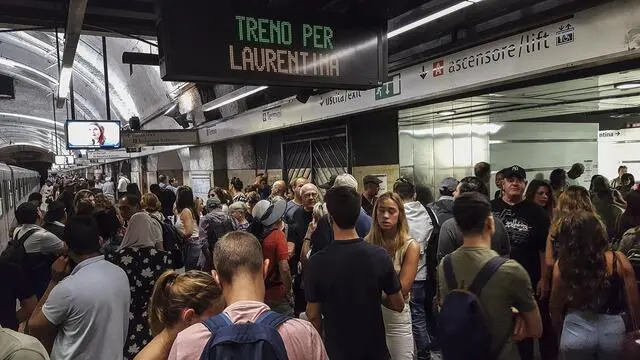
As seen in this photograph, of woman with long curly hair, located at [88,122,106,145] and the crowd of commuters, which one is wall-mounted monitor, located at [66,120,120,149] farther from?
the crowd of commuters

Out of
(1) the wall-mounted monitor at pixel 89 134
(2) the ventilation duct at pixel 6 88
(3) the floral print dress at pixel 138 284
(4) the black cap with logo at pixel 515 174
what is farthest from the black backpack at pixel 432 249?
(2) the ventilation duct at pixel 6 88

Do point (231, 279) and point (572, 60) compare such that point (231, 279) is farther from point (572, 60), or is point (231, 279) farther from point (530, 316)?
point (572, 60)

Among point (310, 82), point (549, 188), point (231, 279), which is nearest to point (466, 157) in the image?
point (549, 188)

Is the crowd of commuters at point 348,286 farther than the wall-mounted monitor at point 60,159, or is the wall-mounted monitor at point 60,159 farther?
the wall-mounted monitor at point 60,159

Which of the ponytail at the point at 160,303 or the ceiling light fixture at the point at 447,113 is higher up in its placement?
the ceiling light fixture at the point at 447,113

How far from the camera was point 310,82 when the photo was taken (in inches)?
148

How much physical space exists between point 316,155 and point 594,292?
684cm

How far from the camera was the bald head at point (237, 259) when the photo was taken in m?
1.51

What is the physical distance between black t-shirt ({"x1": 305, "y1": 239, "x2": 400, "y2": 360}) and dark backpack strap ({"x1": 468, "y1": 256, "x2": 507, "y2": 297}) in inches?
18.5

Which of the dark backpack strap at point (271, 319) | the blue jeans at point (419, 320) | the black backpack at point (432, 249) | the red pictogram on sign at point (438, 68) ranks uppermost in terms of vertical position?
the red pictogram on sign at point (438, 68)

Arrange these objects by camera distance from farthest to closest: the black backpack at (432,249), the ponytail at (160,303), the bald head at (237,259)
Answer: the black backpack at (432,249), the ponytail at (160,303), the bald head at (237,259)

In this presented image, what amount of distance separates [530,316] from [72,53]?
17.0ft

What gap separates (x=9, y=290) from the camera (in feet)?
9.55

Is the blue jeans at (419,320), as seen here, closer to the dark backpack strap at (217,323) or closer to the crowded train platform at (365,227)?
the crowded train platform at (365,227)
